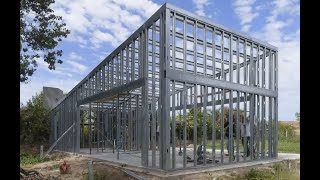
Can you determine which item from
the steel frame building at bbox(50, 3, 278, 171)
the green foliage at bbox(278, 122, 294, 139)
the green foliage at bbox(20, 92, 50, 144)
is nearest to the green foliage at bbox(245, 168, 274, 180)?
the steel frame building at bbox(50, 3, 278, 171)

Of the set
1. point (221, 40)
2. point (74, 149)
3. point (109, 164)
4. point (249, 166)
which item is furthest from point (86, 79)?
point (249, 166)

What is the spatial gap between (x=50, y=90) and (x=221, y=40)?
826 inches

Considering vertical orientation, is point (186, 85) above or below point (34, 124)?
above

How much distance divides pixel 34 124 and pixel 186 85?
19.1 metres

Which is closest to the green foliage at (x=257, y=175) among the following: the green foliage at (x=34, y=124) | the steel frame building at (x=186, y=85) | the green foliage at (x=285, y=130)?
the steel frame building at (x=186, y=85)

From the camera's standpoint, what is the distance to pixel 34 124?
25.6 m

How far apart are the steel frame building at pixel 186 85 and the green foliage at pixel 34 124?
33.7ft

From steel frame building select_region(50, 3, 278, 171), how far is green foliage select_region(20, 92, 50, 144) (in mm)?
10273

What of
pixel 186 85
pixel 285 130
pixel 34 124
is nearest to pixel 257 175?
pixel 186 85

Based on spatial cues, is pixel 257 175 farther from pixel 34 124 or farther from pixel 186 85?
pixel 34 124

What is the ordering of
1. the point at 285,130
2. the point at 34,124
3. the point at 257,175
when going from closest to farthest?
the point at 257,175, the point at 34,124, the point at 285,130

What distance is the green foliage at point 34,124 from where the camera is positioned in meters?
25.0
